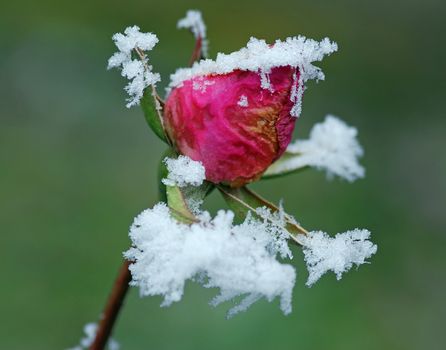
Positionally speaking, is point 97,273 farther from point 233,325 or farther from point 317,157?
point 317,157

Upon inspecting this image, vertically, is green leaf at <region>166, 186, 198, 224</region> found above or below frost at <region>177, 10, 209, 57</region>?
below

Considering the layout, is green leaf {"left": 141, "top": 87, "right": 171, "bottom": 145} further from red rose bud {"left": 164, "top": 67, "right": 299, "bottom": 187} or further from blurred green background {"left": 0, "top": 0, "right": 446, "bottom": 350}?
blurred green background {"left": 0, "top": 0, "right": 446, "bottom": 350}

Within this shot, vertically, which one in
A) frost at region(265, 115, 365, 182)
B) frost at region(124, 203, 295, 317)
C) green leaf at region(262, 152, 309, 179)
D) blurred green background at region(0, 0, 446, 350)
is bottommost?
frost at region(124, 203, 295, 317)

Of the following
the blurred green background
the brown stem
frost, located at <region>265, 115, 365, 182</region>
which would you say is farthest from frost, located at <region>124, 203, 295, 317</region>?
the blurred green background

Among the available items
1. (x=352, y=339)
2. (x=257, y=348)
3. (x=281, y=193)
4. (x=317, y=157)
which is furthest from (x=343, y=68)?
(x=317, y=157)

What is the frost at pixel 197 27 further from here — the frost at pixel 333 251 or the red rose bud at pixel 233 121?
the frost at pixel 333 251

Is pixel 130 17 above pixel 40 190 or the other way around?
above

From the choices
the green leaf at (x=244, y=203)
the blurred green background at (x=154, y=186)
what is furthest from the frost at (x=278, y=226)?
the blurred green background at (x=154, y=186)
